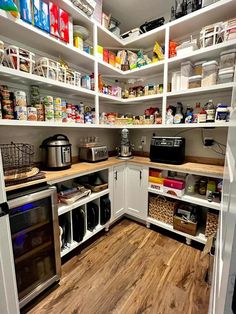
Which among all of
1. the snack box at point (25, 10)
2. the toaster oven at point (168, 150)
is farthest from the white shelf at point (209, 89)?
the snack box at point (25, 10)

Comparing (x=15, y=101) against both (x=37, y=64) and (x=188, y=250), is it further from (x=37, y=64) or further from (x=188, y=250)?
(x=188, y=250)

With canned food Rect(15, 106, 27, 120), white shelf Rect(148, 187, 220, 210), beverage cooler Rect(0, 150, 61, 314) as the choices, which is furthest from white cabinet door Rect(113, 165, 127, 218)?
canned food Rect(15, 106, 27, 120)

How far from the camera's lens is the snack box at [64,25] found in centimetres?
133

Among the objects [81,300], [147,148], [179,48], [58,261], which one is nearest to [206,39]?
[179,48]

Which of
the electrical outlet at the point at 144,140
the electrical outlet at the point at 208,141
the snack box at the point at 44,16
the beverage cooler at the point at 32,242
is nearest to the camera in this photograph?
the beverage cooler at the point at 32,242

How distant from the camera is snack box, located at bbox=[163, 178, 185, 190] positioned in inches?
66.1

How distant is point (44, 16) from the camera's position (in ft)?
4.00

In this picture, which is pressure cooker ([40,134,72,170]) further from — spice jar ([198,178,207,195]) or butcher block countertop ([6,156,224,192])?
spice jar ([198,178,207,195])

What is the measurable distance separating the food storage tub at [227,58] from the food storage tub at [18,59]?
64.0 inches

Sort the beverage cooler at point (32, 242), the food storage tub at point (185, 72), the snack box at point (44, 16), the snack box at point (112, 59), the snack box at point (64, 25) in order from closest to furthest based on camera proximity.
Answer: the beverage cooler at point (32, 242), the snack box at point (44, 16), the snack box at point (64, 25), the food storage tub at point (185, 72), the snack box at point (112, 59)

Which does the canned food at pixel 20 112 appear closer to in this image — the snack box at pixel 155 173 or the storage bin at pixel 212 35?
the snack box at pixel 155 173

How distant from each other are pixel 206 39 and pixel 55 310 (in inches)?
99.7

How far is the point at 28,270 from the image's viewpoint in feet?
3.70

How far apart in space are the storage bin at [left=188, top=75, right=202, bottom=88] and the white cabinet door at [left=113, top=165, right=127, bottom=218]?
118 cm
